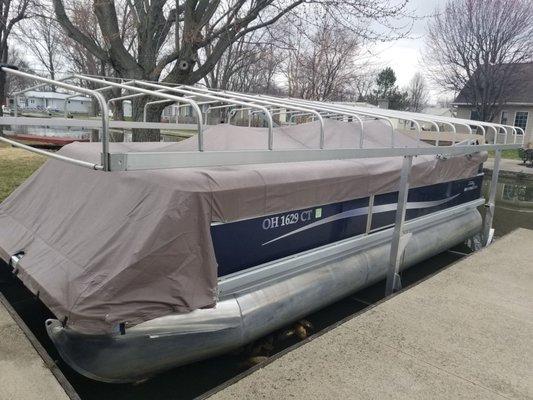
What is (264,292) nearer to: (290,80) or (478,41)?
(290,80)

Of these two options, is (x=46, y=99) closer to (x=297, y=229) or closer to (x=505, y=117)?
(x=297, y=229)

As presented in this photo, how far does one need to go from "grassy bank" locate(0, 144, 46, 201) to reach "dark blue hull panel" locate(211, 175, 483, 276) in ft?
16.2

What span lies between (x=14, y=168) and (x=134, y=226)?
26.6 feet

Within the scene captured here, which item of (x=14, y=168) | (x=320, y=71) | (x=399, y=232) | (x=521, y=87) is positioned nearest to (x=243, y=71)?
(x=320, y=71)

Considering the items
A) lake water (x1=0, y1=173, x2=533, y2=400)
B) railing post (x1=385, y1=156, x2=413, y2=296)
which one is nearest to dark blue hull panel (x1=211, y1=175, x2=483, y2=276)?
railing post (x1=385, y1=156, x2=413, y2=296)

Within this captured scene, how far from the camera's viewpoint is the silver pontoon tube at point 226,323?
278 cm

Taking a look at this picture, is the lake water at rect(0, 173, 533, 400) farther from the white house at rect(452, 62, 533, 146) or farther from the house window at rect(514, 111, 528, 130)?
the house window at rect(514, 111, 528, 130)

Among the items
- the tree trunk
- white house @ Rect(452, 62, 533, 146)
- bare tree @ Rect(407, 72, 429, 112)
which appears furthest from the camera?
bare tree @ Rect(407, 72, 429, 112)

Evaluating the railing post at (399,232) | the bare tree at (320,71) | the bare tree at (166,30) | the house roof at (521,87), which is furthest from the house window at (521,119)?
the railing post at (399,232)

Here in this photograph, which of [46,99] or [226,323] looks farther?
[46,99]

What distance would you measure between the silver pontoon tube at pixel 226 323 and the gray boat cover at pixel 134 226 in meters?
0.12

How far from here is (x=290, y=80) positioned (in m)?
19.2

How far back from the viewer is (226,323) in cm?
323

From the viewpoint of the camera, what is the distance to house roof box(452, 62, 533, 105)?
24.4 metres
